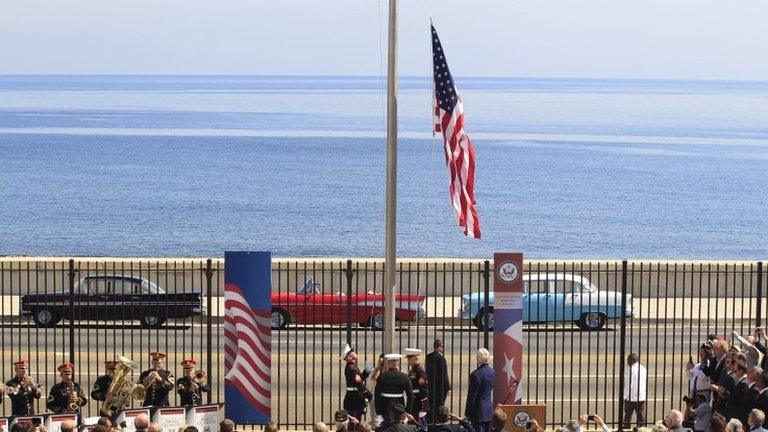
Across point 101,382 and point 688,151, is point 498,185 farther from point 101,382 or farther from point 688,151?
point 101,382

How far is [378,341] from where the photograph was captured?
27.1m

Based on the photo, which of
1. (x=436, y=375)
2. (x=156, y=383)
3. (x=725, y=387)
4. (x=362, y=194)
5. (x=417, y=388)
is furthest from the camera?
(x=362, y=194)

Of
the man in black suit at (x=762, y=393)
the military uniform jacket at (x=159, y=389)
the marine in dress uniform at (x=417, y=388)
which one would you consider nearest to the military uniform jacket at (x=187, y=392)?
the military uniform jacket at (x=159, y=389)

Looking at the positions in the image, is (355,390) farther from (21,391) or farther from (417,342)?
(417,342)

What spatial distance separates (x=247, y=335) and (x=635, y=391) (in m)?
5.50

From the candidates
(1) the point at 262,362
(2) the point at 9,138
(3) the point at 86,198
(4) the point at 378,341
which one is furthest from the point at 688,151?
(1) the point at 262,362

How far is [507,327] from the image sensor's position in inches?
678

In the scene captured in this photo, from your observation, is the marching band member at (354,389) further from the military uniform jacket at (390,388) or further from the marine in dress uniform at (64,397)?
the marine in dress uniform at (64,397)

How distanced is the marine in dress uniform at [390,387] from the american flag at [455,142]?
6.39 ft

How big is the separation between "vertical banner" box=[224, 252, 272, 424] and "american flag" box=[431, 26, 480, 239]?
2.57 metres

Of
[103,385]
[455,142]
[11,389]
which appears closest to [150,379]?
[103,385]

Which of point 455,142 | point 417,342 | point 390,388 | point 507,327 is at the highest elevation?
point 455,142

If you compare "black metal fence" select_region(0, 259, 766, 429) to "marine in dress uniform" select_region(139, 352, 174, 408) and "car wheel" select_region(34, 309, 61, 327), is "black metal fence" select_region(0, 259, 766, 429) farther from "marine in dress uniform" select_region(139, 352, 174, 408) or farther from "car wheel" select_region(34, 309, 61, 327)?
"marine in dress uniform" select_region(139, 352, 174, 408)

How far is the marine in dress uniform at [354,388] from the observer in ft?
55.9
